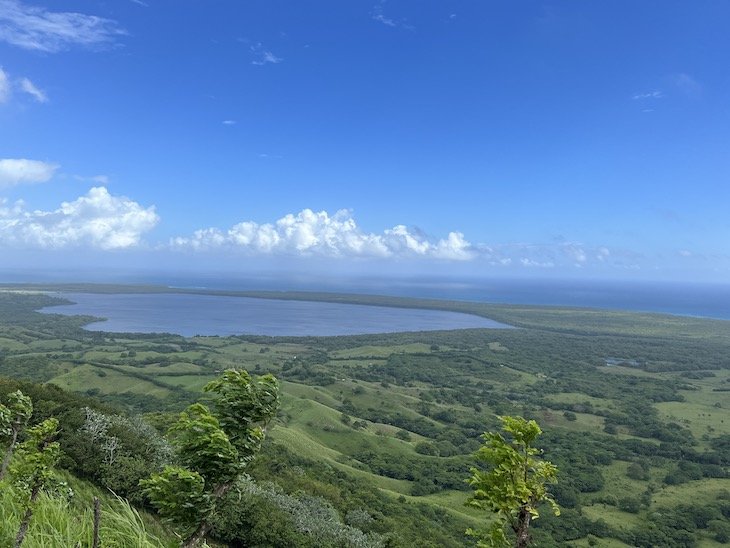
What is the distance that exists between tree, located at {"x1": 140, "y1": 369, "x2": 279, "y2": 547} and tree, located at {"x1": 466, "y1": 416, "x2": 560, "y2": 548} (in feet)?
9.78

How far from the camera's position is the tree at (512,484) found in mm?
5277

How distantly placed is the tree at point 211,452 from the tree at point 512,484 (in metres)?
2.98

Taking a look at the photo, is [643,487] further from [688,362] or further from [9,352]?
[9,352]

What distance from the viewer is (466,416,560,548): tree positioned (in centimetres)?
528

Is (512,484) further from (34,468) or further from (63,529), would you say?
(34,468)

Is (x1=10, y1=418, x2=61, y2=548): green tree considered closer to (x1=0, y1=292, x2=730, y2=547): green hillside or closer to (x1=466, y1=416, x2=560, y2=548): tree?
(x1=466, y1=416, x2=560, y2=548): tree

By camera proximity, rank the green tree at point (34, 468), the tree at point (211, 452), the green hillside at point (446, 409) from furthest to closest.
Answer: the green hillside at point (446, 409) → the green tree at point (34, 468) → the tree at point (211, 452)

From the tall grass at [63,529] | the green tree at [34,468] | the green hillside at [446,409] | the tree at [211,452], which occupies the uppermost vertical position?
the tree at [211,452]

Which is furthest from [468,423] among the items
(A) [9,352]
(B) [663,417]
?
(A) [9,352]

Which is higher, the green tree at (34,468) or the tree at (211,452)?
the tree at (211,452)

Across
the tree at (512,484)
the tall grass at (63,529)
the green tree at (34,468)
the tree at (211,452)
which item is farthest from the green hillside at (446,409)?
the tree at (512,484)

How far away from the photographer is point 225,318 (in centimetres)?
19200

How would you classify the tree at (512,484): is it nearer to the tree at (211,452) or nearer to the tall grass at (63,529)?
the tree at (211,452)

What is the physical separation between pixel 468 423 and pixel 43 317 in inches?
5839
